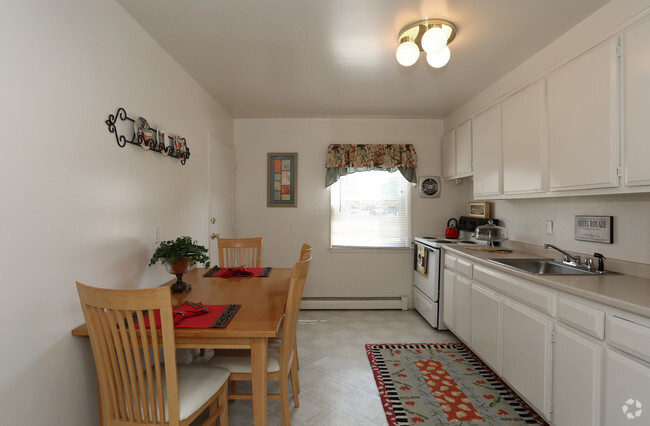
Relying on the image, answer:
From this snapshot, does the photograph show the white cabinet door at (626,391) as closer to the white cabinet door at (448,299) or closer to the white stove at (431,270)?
the white cabinet door at (448,299)

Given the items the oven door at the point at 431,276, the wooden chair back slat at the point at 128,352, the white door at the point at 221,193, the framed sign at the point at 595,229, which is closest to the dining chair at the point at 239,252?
the white door at the point at 221,193

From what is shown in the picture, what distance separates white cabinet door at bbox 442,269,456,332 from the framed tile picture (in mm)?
2022

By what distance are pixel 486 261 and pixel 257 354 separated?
1880mm

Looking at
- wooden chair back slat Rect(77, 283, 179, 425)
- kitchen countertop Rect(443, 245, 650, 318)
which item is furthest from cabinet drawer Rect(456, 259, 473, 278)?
wooden chair back slat Rect(77, 283, 179, 425)

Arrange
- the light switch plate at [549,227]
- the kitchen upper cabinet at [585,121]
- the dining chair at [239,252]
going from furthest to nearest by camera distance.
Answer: the dining chair at [239,252]
the light switch plate at [549,227]
the kitchen upper cabinet at [585,121]

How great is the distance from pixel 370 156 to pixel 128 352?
11.0 feet

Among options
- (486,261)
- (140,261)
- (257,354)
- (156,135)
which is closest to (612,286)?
(486,261)

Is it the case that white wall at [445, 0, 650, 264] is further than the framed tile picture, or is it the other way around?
the framed tile picture

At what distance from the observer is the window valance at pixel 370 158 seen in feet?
13.1

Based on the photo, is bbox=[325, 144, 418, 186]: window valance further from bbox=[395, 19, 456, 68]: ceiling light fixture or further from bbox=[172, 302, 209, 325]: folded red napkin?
bbox=[172, 302, 209, 325]: folded red napkin

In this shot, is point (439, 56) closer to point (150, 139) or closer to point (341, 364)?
point (150, 139)

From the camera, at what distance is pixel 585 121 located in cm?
190

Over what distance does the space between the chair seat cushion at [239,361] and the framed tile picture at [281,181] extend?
245cm

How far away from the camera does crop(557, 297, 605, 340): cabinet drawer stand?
4.86 ft
